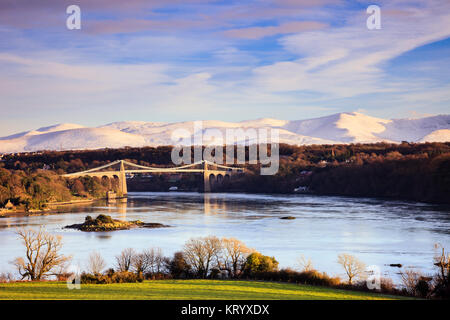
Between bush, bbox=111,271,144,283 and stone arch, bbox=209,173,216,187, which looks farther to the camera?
stone arch, bbox=209,173,216,187

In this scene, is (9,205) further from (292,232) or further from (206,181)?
(206,181)

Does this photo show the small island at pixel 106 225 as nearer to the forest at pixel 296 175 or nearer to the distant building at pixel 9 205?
the forest at pixel 296 175

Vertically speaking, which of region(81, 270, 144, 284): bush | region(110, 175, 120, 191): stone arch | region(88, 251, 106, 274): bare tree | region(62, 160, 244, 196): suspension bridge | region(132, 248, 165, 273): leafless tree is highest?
region(62, 160, 244, 196): suspension bridge

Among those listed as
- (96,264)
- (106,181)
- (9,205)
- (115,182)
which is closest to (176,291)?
(96,264)

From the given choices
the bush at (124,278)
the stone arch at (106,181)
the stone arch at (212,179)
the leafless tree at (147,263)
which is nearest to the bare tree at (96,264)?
the leafless tree at (147,263)

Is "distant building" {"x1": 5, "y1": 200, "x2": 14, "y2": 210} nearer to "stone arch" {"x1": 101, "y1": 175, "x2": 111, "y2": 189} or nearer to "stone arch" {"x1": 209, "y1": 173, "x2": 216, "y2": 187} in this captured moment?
"stone arch" {"x1": 101, "y1": 175, "x2": 111, "y2": 189}

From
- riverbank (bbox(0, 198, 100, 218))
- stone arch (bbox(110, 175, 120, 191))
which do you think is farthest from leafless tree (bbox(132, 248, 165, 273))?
stone arch (bbox(110, 175, 120, 191))
